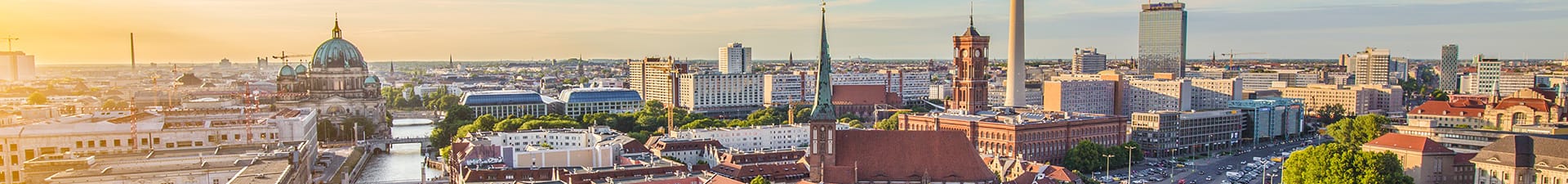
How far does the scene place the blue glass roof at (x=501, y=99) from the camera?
8975cm

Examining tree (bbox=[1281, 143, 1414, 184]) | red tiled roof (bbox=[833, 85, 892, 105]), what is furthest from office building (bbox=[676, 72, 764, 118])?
tree (bbox=[1281, 143, 1414, 184])

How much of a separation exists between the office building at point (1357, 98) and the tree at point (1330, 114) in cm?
206

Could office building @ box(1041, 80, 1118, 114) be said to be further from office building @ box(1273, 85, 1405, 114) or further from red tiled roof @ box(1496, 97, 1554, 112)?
red tiled roof @ box(1496, 97, 1554, 112)

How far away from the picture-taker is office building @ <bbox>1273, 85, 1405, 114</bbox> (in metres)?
93.1

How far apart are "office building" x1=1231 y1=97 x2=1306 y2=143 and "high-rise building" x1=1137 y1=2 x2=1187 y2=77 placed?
87039 mm

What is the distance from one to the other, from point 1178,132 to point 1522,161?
26790 millimetres

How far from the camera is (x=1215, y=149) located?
67.9 meters

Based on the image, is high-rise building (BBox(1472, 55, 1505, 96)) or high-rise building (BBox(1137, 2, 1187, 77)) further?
high-rise building (BBox(1137, 2, 1187, 77))

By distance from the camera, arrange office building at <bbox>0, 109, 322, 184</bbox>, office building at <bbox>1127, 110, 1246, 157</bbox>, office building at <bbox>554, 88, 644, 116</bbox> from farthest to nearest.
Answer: office building at <bbox>554, 88, 644, 116</bbox> → office building at <bbox>1127, 110, 1246, 157</bbox> → office building at <bbox>0, 109, 322, 184</bbox>

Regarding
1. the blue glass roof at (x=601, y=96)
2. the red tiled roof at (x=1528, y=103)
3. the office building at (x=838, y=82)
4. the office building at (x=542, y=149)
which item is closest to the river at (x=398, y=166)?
the office building at (x=542, y=149)

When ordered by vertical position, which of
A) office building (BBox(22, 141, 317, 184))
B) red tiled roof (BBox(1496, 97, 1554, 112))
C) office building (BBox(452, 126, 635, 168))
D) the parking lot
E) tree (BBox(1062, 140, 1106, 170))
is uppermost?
red tiled roof (BBox(1496, 97, 1554, 112))

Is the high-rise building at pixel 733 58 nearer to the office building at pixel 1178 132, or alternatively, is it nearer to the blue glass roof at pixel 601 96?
the blue glass roof at pixel 601 96

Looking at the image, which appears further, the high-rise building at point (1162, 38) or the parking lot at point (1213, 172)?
the high-rise building at point (1162, 38)

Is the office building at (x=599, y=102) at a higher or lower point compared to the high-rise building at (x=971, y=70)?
lower
